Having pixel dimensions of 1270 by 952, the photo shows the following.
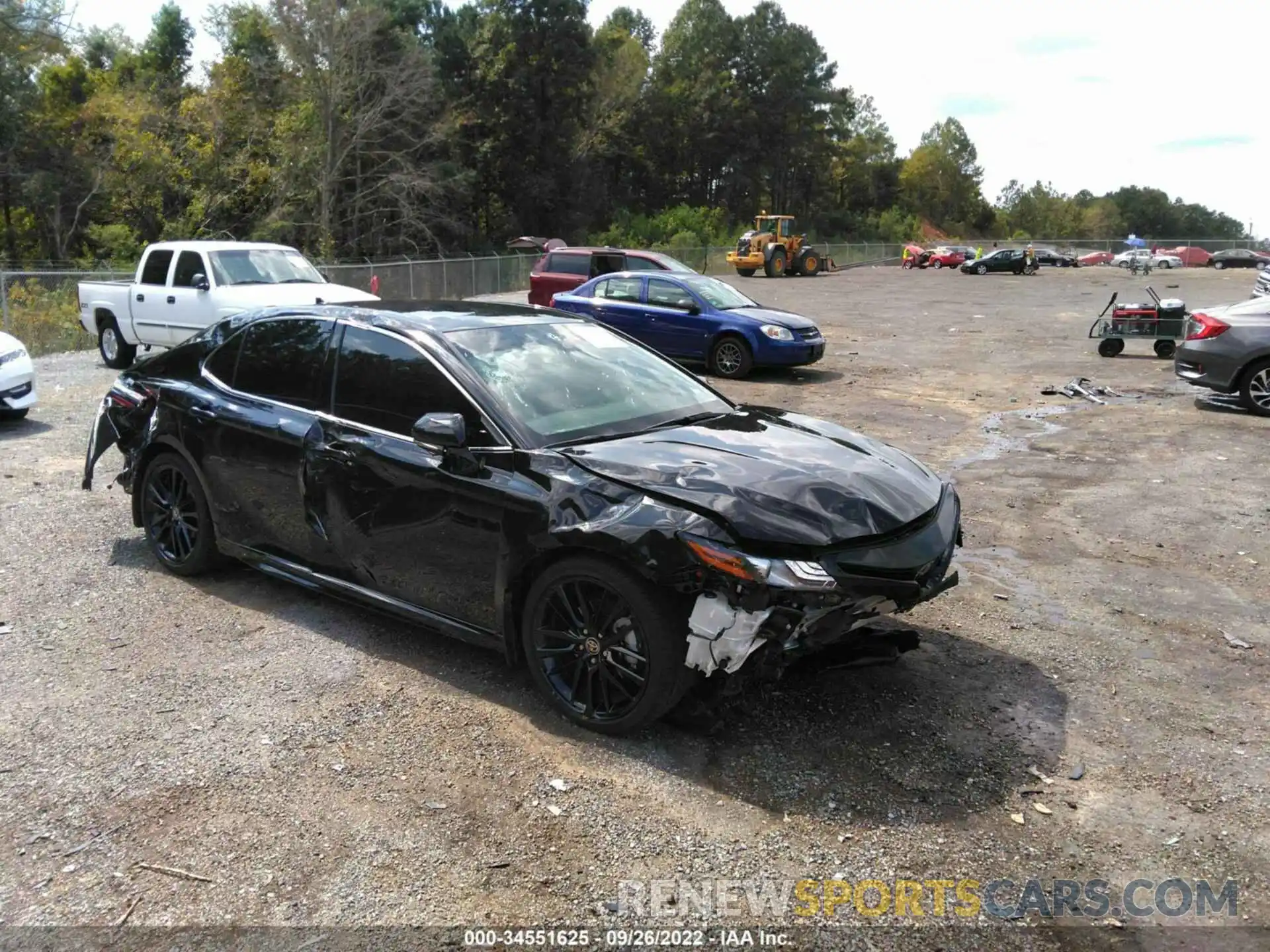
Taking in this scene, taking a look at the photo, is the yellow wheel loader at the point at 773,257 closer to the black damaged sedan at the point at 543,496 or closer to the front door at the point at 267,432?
the black damaged sedan at the point at 543,496

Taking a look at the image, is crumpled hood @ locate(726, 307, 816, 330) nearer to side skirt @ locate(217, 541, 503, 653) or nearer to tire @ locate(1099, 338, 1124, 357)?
tire @ locate(1099, 338, 1124, 357)

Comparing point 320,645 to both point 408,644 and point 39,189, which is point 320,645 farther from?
point 39,189

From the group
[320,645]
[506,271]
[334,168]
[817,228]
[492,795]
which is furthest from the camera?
[817,228]

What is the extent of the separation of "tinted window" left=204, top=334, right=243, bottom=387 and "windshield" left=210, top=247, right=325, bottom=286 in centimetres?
847

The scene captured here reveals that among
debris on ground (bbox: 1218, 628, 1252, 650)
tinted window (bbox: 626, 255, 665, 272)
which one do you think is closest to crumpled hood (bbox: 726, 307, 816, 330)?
tinted window (bbox: 626, 255, 665, 272)

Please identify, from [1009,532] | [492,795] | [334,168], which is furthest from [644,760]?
[334,168]

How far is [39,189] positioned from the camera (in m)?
42.0

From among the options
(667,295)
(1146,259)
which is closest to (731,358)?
(667,295)

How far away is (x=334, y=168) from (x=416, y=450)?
40.9 meters

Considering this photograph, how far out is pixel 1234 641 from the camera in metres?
5.06

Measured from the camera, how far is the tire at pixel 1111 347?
17.2 metres

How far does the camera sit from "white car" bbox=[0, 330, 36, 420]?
32.4 ft

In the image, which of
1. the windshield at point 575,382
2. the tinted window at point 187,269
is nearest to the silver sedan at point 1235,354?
the windshield at point 575,382

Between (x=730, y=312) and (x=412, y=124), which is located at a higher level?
(x=412, y=124)
